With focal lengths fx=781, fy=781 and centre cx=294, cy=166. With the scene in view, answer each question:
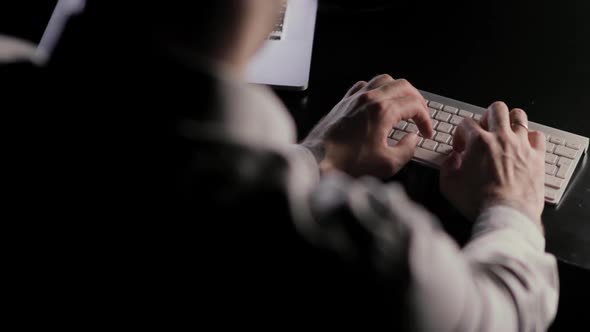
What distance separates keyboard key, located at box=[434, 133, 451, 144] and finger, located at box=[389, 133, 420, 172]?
0.15 ft

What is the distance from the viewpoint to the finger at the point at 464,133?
1.00 meters

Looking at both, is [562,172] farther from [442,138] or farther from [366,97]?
[366,97]

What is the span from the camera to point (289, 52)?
3.94 feet

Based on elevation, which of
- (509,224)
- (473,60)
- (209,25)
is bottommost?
(509,224)

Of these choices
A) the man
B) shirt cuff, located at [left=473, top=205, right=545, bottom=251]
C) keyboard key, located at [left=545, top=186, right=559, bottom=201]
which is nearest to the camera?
the man

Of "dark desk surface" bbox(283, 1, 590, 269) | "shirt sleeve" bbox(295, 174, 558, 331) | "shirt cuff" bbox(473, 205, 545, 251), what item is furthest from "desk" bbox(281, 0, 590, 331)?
"shirt sleeve" bbox(295, 174, 558, 331)

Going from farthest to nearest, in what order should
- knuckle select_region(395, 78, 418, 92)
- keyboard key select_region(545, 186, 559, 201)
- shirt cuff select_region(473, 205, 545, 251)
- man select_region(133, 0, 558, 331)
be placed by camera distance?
1. knuckle select_region(395, 78, 418, 92)
2. keyboard key select_region(545, 186, 559, 201)
3. shirt cuff select_region(473, 205, 545, 251)
4. man select_region(133, 0, 558, 331)

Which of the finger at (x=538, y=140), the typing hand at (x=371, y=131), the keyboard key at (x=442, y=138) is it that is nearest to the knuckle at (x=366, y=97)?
the typing hand at (x=371, y=131)

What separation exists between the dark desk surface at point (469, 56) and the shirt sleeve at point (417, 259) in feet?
0.89

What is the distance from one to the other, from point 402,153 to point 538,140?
18cm

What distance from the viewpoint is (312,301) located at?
604 millimetres

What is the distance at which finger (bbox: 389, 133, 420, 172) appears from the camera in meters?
1.00

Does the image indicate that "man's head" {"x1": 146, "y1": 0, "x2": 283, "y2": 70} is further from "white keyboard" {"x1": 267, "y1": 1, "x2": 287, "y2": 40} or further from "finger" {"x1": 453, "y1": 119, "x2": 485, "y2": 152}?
"white keyboard" {"x1": 267, "y1": 1, "x2": 287, "y2": 40}

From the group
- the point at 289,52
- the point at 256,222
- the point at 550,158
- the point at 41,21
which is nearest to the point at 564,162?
the point at 550,158
